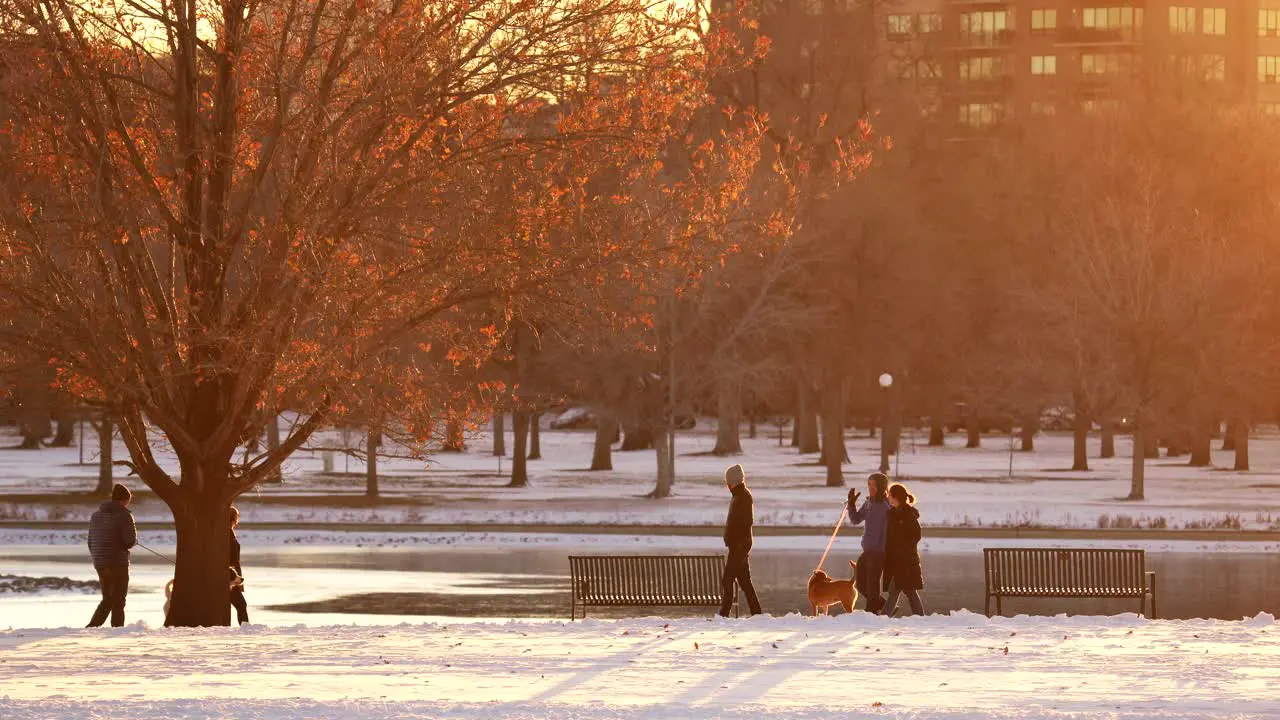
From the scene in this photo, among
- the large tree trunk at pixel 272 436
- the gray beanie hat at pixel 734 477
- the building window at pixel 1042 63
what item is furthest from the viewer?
the building window at pixel 1042 63

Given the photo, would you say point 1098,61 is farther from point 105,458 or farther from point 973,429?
point 105,458

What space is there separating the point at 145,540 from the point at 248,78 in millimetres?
18544

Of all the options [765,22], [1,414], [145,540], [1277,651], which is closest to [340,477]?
[765,22]

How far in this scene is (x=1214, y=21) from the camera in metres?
133

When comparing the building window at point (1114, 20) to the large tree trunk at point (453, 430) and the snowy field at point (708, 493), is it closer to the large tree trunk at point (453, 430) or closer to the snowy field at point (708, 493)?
the snowy field at point (708, 493)

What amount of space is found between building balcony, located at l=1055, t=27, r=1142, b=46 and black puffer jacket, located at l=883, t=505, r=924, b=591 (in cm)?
11875

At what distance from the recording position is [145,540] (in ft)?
110

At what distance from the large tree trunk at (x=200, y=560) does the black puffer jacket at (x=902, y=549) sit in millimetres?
6738

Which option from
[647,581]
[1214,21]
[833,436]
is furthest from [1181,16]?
[647,581]

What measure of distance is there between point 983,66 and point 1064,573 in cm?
11442

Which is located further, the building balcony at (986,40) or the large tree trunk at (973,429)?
the building balcony at (986,40)

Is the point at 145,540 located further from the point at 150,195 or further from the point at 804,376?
the point at 804,376

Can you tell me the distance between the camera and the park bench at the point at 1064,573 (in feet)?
70.4

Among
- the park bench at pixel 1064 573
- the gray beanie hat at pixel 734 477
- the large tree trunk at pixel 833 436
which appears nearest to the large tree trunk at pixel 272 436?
the gray beanie hat at pixel 734 477
